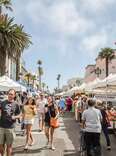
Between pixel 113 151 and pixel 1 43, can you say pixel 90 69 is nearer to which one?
pixel 1 43

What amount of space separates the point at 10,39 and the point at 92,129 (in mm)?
18394

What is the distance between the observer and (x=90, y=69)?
512ft

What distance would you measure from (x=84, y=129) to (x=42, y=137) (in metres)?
6.02

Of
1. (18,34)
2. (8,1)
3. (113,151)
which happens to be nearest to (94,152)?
(113,151)

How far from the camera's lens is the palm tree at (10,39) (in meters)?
29.4

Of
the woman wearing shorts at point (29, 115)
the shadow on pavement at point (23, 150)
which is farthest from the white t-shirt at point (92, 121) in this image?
the woman wearing shorts at point (29, 115)

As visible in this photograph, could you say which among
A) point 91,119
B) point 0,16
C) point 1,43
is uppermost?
point 0,16

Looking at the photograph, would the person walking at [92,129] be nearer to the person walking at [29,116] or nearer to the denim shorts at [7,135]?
the denim shorts at [7,135]

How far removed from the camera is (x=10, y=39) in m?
29.5

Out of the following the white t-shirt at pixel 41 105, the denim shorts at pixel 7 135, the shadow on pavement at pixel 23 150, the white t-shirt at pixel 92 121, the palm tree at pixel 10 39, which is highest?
the palm tree at pixel 10 39

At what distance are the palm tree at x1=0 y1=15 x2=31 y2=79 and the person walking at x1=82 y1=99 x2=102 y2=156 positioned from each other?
58.5 feet

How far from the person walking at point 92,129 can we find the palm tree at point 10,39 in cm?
1783

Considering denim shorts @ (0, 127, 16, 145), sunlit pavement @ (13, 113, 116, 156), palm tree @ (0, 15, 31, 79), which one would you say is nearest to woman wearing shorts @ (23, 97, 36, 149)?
sunlit pavement @ (13, 113, 116, 156)

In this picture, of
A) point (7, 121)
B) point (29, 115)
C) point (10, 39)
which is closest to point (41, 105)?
point (29, 115)
